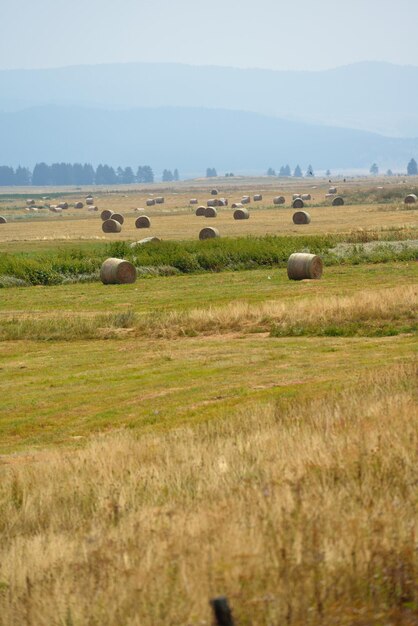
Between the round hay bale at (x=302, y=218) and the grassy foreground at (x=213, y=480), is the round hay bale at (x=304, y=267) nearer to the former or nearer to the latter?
the grassy foreground at (x=213, y=480)

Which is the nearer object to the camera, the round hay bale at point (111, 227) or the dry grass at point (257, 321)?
the dry grass at point (257, 321)

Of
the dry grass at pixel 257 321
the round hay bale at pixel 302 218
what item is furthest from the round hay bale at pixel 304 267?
the round hay bale at pixel 302 218

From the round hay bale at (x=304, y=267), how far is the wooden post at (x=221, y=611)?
113ft

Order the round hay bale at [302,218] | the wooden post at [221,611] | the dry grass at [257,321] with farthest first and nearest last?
the round hay bale at [302,218]
the dry grass at [257,321]
the wooden post at [221,611]

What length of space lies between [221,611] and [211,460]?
6.20 meters

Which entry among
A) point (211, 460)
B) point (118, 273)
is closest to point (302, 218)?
point (118, 273)

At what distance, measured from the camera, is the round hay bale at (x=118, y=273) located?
4394 cm

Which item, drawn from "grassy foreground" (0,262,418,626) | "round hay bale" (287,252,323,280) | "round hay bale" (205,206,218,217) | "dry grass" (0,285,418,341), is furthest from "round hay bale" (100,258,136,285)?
"round hay bale" (205,206,218,217)

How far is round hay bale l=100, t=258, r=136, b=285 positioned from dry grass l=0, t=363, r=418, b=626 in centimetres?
2883

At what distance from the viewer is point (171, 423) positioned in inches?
765

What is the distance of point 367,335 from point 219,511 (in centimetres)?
1907

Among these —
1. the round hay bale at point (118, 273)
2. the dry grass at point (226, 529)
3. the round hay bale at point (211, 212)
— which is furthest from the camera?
the round hay bale at point (211, 212)

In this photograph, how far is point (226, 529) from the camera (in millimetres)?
9766

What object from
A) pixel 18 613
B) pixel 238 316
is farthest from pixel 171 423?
pixel 238 316
